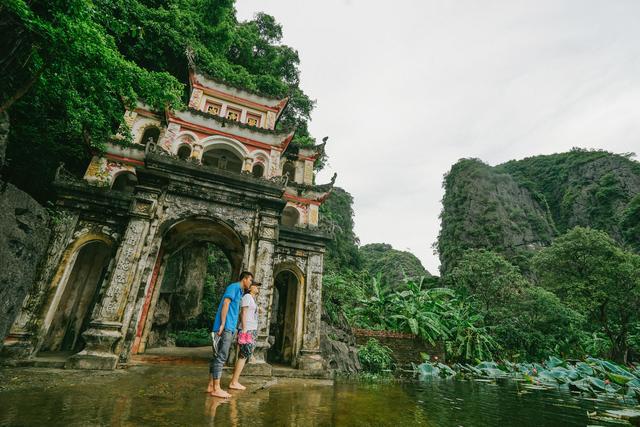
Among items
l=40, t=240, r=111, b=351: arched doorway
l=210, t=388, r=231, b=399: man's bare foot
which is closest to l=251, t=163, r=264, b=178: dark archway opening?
l=40, t=240, r=111, b=351: arched doorway

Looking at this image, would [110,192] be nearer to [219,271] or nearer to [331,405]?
[331,405]

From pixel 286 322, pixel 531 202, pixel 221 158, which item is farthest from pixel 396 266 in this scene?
pixel 286 322

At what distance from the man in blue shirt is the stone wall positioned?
34.2ft

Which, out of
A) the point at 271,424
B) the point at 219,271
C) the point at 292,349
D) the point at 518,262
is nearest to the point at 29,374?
the point at 271,424

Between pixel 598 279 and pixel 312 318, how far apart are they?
19.2 meters

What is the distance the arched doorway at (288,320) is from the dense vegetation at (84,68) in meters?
6.74

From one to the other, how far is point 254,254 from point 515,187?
168 ft

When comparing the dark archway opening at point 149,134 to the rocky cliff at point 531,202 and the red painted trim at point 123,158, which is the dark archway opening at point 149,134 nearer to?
the red painted trim at point 123,158

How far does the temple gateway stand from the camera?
6590 millimetres

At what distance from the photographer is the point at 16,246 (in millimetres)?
6191

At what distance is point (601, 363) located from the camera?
965cm

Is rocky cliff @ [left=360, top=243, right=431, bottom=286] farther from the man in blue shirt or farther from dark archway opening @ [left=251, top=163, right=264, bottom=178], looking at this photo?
the man in blue shirt

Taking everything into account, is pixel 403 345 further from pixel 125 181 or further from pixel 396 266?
pixel 396 266

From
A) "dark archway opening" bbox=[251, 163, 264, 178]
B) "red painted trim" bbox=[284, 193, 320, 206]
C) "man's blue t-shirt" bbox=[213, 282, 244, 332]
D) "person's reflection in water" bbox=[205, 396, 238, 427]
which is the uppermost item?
"dark archway opening" bbox=[251, 163, 264, 178]
